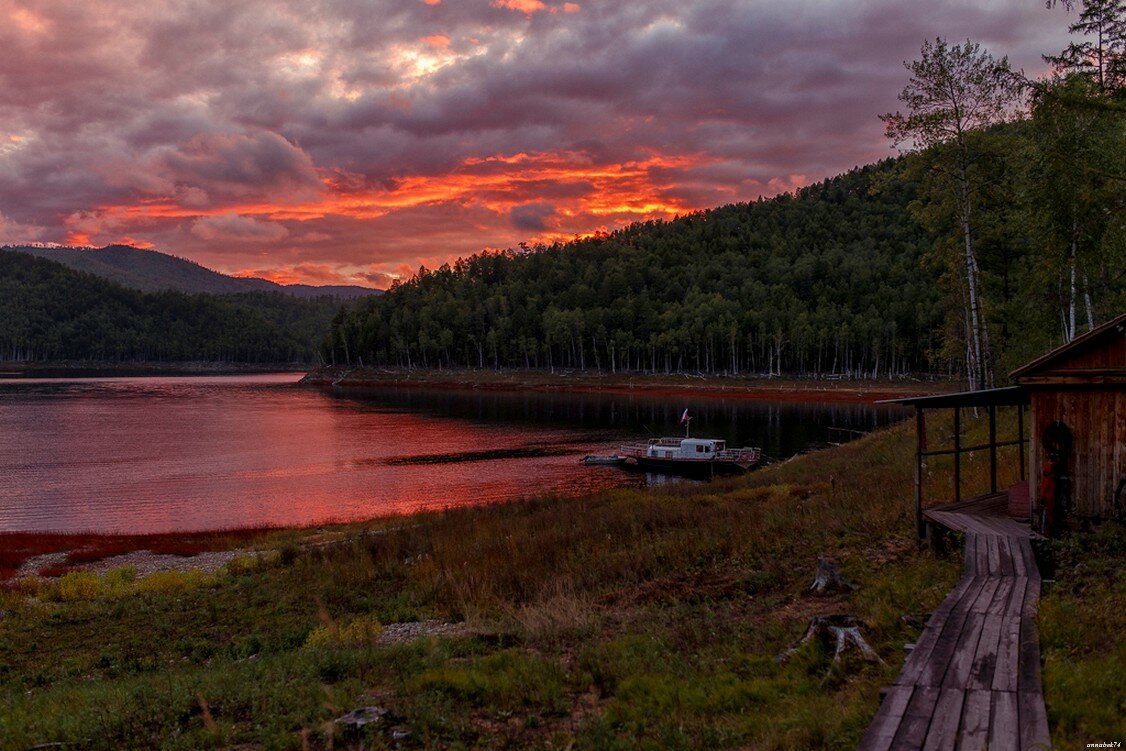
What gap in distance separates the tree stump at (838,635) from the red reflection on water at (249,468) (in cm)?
→ 3430

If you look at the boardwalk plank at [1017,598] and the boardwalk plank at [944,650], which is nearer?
the boardwalk plank at [944,650]

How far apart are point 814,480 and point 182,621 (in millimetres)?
27379

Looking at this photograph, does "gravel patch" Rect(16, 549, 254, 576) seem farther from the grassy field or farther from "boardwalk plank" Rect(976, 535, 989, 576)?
"boardwalk plank" Rect(976, 535, 989, 576)

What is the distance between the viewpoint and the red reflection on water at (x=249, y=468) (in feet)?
144

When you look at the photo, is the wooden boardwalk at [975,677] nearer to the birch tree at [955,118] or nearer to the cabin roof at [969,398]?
the cabin roof at [969,398]

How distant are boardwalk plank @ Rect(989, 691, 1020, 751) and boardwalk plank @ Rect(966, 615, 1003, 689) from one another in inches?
11.5

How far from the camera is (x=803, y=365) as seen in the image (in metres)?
154

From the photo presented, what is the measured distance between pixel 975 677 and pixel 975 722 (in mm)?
1264

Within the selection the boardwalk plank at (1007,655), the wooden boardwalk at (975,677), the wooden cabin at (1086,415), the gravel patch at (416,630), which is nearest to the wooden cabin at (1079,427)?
the wooden cabin at (1086,415)

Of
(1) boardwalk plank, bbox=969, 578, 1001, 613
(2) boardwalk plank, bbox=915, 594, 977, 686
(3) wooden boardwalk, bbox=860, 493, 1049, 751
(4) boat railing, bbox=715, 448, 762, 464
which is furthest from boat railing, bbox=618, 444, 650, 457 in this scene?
(2) boardwalk plank, bbox=915, 594, 977, 686

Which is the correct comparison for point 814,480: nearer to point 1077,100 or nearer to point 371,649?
point 1077,100

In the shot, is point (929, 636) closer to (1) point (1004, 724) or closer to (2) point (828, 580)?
(1) point (1004, 724)

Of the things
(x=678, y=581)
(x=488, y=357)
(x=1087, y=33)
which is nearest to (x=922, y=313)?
(x=488, y=357)

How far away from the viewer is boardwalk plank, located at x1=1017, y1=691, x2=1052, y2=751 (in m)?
6.70
